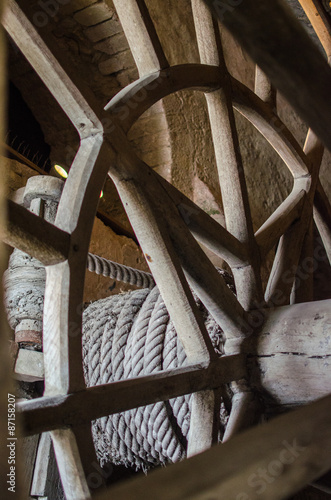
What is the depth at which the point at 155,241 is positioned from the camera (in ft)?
3.30

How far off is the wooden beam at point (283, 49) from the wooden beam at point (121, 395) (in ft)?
1.74

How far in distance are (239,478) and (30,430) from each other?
36cm

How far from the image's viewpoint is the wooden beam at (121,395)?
71cm

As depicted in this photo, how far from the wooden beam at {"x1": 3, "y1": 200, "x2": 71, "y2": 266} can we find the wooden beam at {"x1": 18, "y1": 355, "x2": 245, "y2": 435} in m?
0.22

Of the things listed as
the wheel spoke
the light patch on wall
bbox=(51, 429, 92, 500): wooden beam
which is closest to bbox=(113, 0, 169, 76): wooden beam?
the wheel spoke

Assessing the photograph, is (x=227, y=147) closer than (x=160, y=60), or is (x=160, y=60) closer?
(x=160, y=60)

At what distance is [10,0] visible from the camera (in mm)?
792

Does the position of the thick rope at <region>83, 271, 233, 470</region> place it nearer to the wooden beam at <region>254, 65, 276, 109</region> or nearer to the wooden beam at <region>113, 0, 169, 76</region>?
the wooden beam at <region>113, 0, 169, 76</region>

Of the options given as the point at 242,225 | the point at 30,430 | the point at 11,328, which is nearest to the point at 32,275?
the point at 11,328

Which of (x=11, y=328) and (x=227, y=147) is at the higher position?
(x=227, y=147)

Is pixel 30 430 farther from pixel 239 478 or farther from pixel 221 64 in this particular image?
pixel 221 64

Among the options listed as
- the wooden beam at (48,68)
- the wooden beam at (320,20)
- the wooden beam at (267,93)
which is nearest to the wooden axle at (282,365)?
the wooden beam at (48,68)

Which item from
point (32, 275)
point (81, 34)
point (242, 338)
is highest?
point (81, 34)

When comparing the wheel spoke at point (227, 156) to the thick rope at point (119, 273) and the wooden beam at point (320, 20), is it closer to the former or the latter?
the thick rope at point (119, 273)
